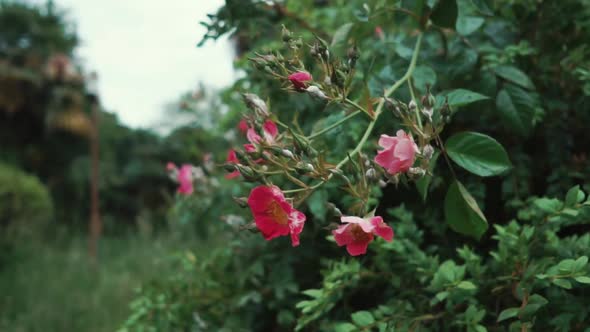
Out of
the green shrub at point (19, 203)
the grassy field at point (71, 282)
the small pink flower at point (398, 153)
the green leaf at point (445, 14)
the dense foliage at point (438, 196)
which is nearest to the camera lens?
the small pink flower at point (398, 153)

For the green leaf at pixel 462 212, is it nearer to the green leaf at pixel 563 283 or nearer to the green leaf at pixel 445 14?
the green leaf at pixel 563 283

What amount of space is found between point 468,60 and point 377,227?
507 mm

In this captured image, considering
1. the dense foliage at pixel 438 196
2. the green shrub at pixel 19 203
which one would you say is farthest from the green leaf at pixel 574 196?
the green shrub at pixel 19 203

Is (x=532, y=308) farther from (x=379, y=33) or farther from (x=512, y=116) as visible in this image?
(x=379, y=33)

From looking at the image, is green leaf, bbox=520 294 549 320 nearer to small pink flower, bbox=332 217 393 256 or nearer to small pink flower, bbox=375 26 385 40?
small pink flower, bbox=332 217 393 256

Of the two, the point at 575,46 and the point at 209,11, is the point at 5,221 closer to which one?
the point at 209,11

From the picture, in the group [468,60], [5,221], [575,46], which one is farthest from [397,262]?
[5,221]

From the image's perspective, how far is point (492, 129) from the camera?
3.41ft

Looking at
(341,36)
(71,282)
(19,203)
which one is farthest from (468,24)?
(19,203)

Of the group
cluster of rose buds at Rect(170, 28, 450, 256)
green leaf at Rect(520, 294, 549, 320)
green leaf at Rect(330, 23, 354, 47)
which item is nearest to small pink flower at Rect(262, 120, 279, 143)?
cluster of rose buds at Rect(170, 28, 450, 256)

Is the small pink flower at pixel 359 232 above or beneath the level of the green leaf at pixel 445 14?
beneath

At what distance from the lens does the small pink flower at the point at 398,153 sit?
58 cm

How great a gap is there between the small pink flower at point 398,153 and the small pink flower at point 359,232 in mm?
59

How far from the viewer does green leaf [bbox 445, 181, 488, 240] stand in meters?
0.65
